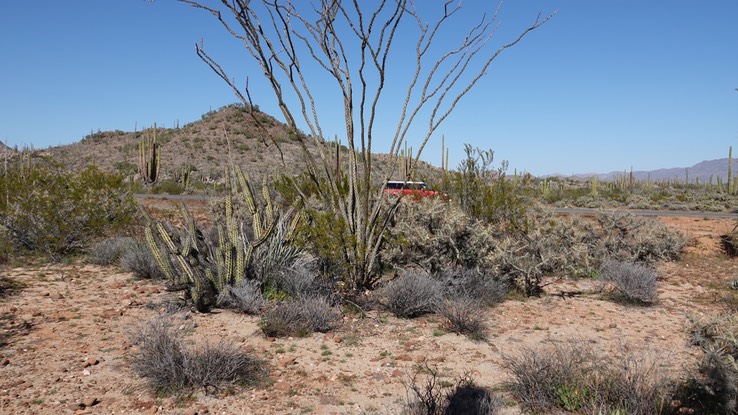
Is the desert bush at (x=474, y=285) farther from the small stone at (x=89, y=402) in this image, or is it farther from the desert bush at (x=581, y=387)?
the small stone at (x=89, y=402)

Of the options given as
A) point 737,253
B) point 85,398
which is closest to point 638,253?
point 737,253

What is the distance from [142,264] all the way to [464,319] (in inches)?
225

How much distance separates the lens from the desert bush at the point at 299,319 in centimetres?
581

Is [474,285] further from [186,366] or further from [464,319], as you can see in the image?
[186,366]

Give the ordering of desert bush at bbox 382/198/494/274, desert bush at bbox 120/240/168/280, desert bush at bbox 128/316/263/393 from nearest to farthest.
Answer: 1. desert bush at bbox 128/316/263/393
2. desert bush at bbox 382/198/494/274
3. desert bush at bbox 120/240/168/280

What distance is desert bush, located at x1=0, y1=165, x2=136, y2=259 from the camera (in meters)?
9.93

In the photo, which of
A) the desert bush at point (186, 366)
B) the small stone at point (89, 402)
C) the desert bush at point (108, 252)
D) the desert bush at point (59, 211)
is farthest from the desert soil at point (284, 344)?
the desert bush at point (59, 211)

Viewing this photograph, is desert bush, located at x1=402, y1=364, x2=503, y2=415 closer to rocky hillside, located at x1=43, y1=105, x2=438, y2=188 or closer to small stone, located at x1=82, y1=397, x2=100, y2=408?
small stone, located at x1=82, y1=397, x2=100, y2=408

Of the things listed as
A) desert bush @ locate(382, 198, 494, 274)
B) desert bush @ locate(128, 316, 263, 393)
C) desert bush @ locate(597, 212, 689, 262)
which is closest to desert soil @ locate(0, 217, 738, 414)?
desert bush @ locate(128, 316, 263, 393)

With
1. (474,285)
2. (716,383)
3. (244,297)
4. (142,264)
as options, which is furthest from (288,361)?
(142,264)

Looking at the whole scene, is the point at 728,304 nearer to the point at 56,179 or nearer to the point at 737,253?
the point at 737,253

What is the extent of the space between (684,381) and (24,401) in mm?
5640

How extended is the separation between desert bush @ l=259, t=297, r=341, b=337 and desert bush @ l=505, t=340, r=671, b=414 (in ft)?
7.99

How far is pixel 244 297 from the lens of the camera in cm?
649
